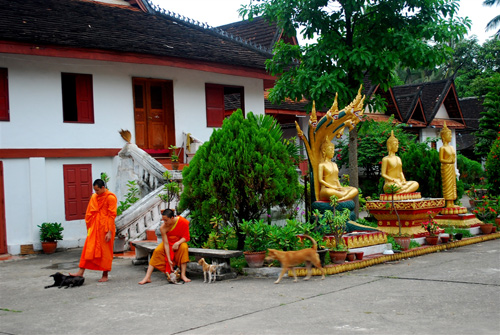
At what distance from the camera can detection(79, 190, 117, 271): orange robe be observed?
355 inches

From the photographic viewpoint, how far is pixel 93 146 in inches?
567

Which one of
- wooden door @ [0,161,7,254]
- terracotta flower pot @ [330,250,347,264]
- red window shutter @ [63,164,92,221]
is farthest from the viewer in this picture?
red window shutter @ [63,164,92,221]

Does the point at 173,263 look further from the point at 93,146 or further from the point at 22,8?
the point at 22,8

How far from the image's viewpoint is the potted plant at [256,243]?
895cm

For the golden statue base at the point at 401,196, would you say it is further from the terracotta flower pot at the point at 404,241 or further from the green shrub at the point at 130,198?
the green shrub at the point at 130,198

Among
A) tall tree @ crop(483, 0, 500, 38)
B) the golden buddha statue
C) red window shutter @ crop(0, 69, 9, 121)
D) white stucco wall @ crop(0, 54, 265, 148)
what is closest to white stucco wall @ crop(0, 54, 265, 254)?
white stucco wall @ crop(0, 54, 265, 148)

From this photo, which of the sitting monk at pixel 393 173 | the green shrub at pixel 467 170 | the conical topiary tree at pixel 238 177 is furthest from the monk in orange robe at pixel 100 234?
the green shrub at pixel 467 170

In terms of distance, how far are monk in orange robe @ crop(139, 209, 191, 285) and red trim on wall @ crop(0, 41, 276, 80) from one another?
20.6ft

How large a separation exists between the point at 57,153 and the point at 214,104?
519 centimetres

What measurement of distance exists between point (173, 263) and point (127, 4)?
1199cm

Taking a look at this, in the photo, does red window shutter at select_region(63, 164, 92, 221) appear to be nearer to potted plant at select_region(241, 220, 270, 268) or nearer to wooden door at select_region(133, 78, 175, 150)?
wooden door at select_region(133, 78, 175, 150)

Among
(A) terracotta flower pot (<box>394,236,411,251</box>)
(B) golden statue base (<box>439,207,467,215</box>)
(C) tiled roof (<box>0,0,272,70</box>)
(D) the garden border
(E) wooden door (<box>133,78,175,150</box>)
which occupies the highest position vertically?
(C) tiled roof (<box>0,0,272,70</box>)

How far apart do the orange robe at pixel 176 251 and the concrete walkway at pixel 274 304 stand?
30cm

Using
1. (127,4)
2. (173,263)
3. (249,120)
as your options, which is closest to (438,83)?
(127,4)
